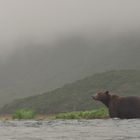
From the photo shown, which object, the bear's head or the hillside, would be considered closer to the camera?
the bear's head

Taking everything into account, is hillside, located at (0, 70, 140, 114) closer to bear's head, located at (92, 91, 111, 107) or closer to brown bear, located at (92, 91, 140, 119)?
bear's head, located at (92, 91, 111, 107)

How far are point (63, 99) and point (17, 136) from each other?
327 ft

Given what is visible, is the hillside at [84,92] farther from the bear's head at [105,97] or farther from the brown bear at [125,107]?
the brown bear at [125,107]

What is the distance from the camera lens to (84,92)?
125 m

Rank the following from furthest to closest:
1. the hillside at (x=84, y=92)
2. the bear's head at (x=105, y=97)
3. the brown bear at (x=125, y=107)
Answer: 1. the hillside at (x=84, y=92)
2. the bear's head at (x=105, y=97)
3. the brown bear at (x=125, y=107)

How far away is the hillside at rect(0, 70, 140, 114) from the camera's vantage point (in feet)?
367

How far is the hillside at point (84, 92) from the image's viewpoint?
4404 inches

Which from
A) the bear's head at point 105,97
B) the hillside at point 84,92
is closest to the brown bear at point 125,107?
the bear's head at point 105,97

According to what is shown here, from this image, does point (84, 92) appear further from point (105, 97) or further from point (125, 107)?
point (125, 107)

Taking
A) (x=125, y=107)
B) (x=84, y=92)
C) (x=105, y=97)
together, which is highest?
(x=84, y=92)

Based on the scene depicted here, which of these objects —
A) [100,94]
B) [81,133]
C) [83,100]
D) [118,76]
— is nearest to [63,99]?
[83,100]

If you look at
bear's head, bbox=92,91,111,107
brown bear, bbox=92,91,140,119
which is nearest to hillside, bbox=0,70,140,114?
bear's head, bbox=92,91,111,107

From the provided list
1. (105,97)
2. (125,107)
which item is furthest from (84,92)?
(125,107)

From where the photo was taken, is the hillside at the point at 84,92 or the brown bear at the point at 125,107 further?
the hillside at the point at 84,92
